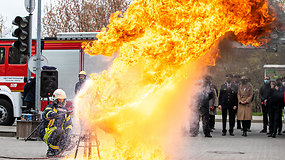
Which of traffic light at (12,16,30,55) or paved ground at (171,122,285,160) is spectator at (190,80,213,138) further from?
traffic light at (12,16,30,55)

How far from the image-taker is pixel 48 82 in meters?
15.2

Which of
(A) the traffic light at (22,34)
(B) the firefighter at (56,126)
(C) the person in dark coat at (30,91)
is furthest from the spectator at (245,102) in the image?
(B) the firefighter at (56,126)

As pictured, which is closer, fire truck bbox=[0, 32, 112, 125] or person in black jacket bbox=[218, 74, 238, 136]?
person in black jacket bbox=[218, 74, 238, 136]

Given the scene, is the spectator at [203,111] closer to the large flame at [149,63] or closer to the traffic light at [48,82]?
the traffic light at [48,82]

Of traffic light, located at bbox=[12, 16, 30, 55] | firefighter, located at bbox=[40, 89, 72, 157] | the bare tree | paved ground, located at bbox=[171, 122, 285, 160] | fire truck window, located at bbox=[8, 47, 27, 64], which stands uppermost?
the bare tree

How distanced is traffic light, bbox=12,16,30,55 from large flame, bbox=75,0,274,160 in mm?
6530

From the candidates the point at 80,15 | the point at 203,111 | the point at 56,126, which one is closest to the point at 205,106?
the point at 203,111

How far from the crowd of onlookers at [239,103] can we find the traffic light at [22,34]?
216 inches

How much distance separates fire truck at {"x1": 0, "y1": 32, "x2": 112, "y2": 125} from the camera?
62.7 ft

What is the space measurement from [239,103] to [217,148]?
4.70 metres

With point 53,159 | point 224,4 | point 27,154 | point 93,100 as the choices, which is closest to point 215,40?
point 224,4

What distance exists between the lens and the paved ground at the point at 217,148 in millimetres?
11281

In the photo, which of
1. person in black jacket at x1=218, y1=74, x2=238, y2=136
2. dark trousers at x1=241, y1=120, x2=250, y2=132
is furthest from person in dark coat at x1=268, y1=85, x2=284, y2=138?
person in black jacket at x1=218, y1=74, x2=238, y2=136

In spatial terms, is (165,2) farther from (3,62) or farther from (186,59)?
(3,62)
